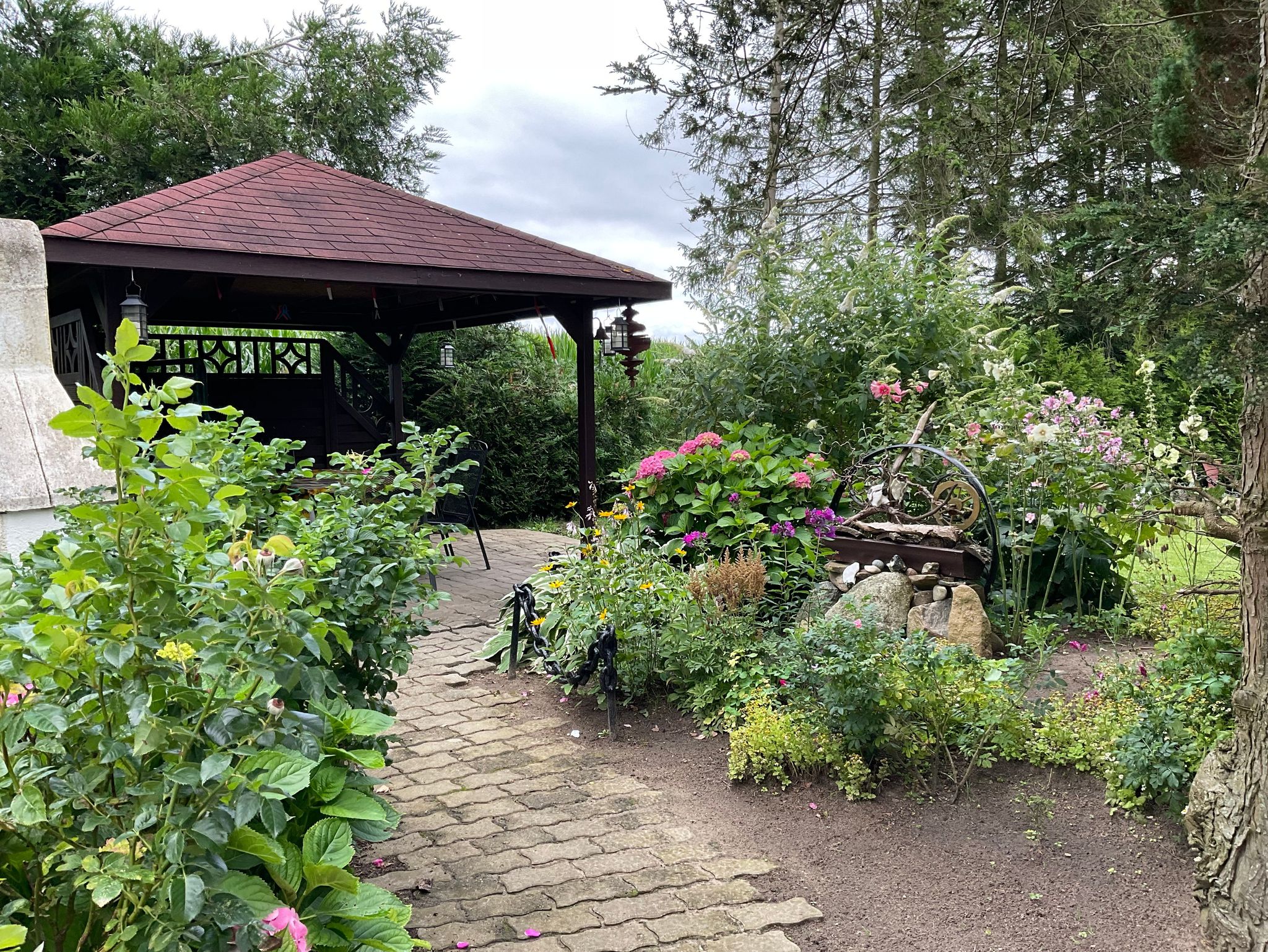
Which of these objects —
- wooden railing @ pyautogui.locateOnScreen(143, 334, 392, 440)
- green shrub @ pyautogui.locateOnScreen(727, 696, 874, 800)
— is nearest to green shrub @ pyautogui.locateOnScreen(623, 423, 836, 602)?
green shrub @ pyautogui.locateOnScreen(727, 696, 874, 800)

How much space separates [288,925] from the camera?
55.9 inches

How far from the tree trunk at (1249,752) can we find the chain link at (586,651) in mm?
2293

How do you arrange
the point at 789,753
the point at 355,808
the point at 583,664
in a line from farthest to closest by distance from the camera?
the point at 583,664 < the point at 789,753 < the point at 355,808

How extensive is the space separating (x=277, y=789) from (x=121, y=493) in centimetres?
54

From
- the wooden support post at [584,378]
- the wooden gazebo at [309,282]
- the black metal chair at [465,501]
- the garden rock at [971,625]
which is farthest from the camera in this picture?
the wooden support post at [584,378]

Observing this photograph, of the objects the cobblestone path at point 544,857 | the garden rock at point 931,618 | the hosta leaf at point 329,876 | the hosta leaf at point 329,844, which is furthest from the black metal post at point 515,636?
the hosta leaf at point 329,876

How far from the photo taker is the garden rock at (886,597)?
13.6 feet

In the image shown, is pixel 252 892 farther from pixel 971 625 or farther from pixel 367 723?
pixel 971 625

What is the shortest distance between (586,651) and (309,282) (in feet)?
17.3

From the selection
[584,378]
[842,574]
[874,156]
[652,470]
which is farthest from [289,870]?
[874,156]

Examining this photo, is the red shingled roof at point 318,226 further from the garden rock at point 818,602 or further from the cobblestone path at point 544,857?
the garden rock at point 818,602

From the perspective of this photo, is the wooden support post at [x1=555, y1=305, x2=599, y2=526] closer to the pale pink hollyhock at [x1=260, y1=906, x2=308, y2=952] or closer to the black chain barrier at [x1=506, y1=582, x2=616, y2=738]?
the black chain barrier at [x1=506, y1=582, x2=616, y2=738]

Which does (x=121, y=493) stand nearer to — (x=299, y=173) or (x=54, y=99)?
(x=299, y=173)

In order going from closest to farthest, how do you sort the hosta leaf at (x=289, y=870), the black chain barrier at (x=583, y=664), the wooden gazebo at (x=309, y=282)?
the hosta leaf at (x=289, y=870)
the black chain barrier at (x=583, y=664)
the wooden gazebo at (x=309, y=282)
